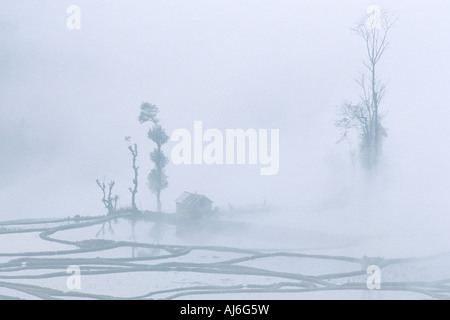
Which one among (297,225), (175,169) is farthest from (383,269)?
(175,169)

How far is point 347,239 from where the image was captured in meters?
10.2

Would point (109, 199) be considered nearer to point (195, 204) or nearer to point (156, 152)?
point (156, 152)

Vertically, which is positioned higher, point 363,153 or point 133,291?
point 363,153

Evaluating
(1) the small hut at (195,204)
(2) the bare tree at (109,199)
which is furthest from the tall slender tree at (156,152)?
(1) the small hut at (195,204)

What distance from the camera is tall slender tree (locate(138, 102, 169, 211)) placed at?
11.7 m

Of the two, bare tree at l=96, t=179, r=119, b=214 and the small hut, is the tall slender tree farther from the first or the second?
the small hut

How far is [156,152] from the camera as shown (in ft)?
38.8

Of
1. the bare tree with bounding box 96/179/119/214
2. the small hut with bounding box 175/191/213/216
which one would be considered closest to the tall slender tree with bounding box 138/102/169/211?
the bare tree with bounding box 96/179/119/214

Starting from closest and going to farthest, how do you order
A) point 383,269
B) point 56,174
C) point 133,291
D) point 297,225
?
point 133,291 → point 383,269 → point 297,225 → point 56,174
